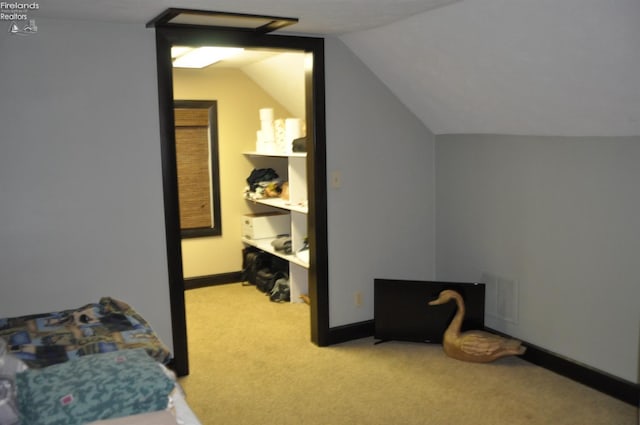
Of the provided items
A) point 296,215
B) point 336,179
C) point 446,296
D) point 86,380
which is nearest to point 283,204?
point 296,215

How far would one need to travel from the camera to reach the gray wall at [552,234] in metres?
3.11

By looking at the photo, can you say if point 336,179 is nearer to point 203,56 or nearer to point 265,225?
point 203,56

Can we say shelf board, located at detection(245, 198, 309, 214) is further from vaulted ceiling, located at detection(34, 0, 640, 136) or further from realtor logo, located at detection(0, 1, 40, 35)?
realtor logo, located at detection(0, 1, 40, 35)

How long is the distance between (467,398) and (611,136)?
64.0 inches

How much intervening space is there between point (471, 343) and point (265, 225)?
2.49 meters

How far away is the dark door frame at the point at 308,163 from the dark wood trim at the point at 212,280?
180 centimetres

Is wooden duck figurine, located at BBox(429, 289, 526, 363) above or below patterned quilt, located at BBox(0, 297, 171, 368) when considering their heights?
below

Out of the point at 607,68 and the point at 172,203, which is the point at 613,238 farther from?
the point at 172,203

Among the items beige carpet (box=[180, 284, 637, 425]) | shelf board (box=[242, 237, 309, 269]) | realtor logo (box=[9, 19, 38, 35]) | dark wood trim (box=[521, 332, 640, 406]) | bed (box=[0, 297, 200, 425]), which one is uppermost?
realtor logo (box=[9, 19, 38, 35])

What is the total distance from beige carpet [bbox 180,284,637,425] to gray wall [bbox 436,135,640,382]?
31 centimetres

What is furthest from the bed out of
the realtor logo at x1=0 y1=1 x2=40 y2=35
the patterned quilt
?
the realtor logo at x1=0 y1=1 x2=40 y2=35

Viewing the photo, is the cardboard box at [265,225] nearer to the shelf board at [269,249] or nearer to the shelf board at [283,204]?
the shelf board at [269,249]

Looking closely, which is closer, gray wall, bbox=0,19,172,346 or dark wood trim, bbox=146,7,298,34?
dark wood trim, bbox=146,7,298,34

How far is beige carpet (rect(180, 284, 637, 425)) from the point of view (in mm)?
3039
